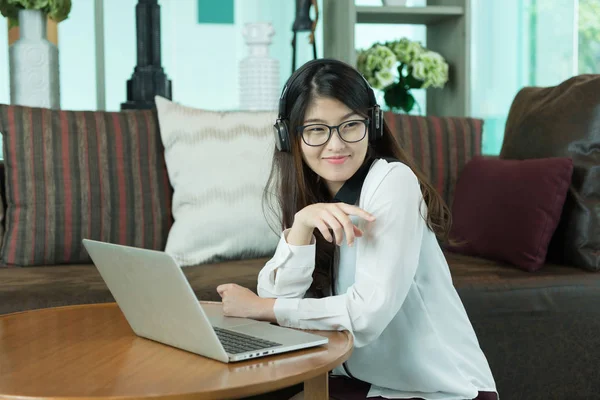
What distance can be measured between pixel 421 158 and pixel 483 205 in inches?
15.4

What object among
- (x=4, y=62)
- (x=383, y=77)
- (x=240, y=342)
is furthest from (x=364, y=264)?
(x=4, y=62)

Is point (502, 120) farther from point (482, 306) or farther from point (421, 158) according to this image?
point (482, 306)

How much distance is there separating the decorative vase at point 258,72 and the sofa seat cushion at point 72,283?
0.82m

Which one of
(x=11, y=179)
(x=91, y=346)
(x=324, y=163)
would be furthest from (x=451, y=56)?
(x=91, y=346)

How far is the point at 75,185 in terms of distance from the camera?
2.43m

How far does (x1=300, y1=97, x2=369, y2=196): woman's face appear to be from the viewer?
141cm

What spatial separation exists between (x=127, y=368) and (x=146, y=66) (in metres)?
2.04

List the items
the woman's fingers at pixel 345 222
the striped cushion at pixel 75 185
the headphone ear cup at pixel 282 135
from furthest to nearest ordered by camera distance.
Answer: the striped cushion at pixel 75 185 → the headphone ear cup at pixel 282 135 → the woman's fingers at pixel 345 222

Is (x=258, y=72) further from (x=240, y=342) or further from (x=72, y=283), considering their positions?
(x=240, y=342)

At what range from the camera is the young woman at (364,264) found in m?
1.30

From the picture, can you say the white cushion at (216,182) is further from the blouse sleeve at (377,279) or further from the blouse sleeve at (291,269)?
the blouse sleeve at (377,279)

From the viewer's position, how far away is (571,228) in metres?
2.34

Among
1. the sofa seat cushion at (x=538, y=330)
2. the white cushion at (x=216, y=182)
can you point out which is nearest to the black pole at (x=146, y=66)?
the white cushion at (x=216, y=182)

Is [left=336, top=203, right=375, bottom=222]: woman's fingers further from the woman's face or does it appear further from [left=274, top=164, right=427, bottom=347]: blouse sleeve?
the woman's face
